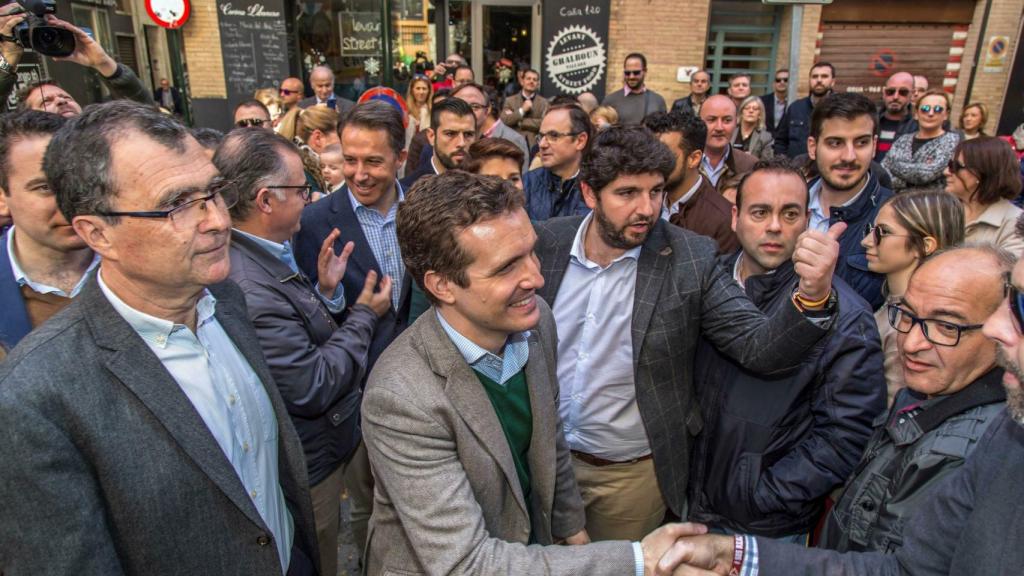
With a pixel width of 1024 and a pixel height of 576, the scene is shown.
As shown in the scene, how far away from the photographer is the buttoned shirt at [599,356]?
256 centimetres

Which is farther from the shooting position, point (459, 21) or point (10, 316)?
point (459, 21)

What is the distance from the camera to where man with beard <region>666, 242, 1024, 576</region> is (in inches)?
57.2

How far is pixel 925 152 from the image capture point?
5246 millimetres

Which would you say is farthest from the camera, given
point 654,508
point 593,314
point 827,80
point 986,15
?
point 986,15

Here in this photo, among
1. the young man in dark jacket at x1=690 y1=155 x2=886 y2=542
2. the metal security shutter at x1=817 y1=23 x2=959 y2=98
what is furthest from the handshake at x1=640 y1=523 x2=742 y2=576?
the metal security shutter at x1=817 y1=23 x2=959 y2=98

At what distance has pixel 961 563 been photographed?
146 centimetres

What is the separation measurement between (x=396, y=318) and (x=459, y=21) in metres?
10.5

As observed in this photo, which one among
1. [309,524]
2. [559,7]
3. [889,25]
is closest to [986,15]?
[889,25]

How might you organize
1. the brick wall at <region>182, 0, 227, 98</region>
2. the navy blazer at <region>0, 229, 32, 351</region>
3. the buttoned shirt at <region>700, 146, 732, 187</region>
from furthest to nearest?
the brick wall at <region>182, 0, 227, 98</region>
the buttoned shirt at <region>700, 146, 732, 187</region>
the navy blazer at <region>0, 229, 32, 351</region>

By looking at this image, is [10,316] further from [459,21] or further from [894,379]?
[459,21]

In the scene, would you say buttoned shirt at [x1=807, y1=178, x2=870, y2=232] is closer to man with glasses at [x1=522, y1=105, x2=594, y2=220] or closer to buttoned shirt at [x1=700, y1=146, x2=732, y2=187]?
man with glasses at [x1=522, y1=105, x2=594, y2=220]

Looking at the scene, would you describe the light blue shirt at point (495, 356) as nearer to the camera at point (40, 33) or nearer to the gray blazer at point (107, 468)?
the gray blazer at point (107, 468)

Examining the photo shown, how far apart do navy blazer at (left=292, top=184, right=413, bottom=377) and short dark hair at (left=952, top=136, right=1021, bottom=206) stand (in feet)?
12.1

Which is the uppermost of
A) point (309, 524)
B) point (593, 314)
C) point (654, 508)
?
point (593, 314)
